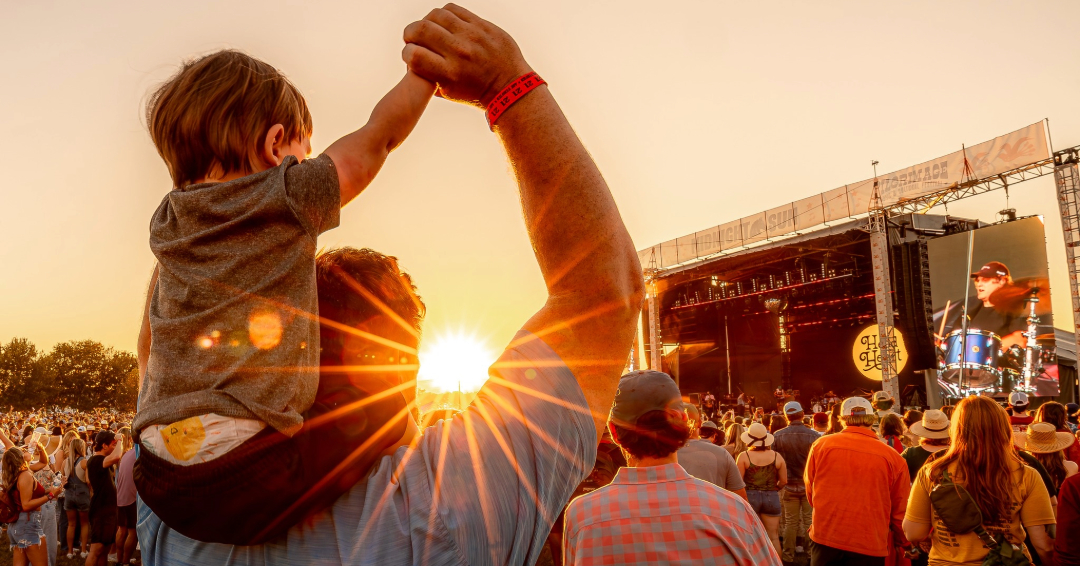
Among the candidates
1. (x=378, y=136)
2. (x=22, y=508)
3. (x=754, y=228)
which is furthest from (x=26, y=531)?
(x=754, y=228)

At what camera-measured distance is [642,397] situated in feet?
9.22

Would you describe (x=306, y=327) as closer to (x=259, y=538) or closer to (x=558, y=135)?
(x=259, y=538)

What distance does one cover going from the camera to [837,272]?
80.6ft

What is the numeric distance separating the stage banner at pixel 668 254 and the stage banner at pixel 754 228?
Result: 12.9ft

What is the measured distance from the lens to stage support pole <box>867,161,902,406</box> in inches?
758

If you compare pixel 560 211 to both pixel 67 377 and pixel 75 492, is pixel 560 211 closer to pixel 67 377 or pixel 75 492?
pixel 75 492

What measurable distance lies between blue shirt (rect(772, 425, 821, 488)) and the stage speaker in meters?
16.1

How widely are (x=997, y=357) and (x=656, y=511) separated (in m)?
20.2

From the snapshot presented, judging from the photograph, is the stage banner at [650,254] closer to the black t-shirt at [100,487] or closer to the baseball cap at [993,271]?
the baseball cap at [993,271]

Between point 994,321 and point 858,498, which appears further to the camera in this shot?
point 994,321

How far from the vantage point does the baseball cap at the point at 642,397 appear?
9.02ft

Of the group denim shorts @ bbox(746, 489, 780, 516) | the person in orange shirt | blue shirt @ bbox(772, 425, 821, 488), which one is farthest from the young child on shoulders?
blue shirt @ bbox(772, 425, 821, 488)

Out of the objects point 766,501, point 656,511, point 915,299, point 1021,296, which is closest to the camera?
point 656,511

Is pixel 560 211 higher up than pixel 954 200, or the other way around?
pixel 954 200
